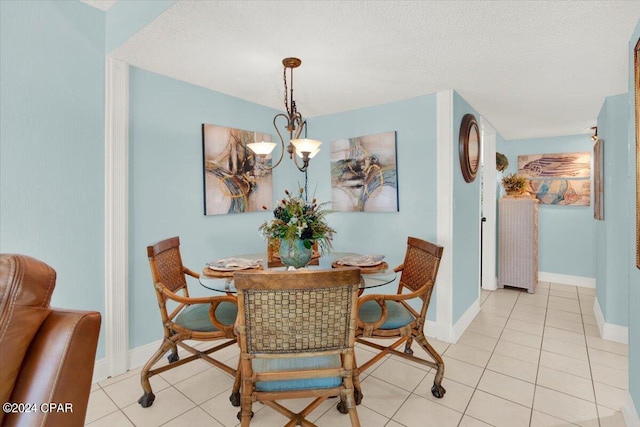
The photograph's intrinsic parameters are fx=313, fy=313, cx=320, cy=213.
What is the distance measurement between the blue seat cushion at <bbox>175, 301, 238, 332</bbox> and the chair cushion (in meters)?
0.60

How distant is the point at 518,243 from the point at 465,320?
1.86 meters

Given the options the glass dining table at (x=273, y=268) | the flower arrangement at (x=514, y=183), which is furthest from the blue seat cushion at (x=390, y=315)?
the flower arrangement at (x=514, y=183)

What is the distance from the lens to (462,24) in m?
1.73

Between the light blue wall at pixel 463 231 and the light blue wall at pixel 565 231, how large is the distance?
2.07m

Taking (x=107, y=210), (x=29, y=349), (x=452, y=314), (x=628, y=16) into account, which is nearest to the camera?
(x=29, y=349)

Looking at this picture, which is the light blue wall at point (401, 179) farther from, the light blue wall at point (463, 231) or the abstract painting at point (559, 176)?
the abstract painting at point (559, 176)

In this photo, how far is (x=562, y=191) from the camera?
15.1ft

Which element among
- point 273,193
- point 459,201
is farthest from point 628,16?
point 273,193

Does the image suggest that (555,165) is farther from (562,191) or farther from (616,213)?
(616,213)

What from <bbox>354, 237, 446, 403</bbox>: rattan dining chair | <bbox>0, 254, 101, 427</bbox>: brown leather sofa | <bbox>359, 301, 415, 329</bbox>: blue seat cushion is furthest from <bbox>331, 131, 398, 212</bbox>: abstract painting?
<bbox>0, 254, 101, 427</bbox>: brown leather sofa

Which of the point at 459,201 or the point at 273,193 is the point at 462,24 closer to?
the point at 459,201

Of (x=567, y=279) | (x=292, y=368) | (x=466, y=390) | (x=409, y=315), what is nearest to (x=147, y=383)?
(x=292, y=368)

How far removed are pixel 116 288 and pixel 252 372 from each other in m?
1.46

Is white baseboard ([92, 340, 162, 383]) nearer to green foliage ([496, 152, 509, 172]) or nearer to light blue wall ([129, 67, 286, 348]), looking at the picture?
light blue wall ([129, 67, 286, 348])
